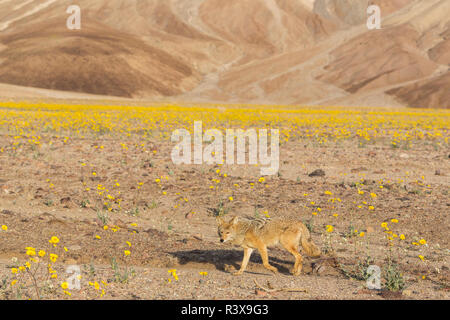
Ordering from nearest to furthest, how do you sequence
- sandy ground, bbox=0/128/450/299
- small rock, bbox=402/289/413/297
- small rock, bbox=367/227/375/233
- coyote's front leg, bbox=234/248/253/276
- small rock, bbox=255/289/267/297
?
1. small rock, bbox=255/289/267/297
2. small rock, bbox=402/289/413/297
3. sandy ground, bbox=0/128/450/299
4. coyote's front leg, bbox=234/248/253/276
5. small rock, bbox=367/227/375/233

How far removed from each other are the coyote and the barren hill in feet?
351

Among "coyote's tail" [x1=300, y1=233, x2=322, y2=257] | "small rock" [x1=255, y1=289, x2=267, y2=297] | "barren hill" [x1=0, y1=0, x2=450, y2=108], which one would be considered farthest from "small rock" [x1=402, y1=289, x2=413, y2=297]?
"barren hill" [x1=0, y1=0, x2=450, y2=108]

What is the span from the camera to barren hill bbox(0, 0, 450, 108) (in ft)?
421

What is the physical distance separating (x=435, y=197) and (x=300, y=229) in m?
6.24

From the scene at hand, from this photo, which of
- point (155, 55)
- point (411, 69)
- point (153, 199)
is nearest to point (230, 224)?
point (153, 199)

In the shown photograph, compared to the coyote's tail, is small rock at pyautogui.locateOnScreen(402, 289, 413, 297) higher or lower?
lower

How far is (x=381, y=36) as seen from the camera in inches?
6004

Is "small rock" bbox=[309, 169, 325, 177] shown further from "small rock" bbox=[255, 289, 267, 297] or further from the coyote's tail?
"small rock" bbox=[255, 289, 267, 297]

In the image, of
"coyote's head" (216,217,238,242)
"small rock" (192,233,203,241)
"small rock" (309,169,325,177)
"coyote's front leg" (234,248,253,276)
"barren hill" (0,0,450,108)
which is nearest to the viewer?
"coyote's head" (216,217,238,242)

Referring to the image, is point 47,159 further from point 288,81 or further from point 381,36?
point 381,36

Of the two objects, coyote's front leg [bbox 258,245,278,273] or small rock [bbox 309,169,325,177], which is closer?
coyote's front leg [bbox 258,245,278,273]

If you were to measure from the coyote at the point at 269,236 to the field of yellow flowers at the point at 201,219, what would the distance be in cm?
37

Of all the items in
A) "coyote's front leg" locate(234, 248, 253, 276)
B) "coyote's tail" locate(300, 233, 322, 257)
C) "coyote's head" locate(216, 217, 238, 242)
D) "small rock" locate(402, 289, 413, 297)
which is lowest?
"small rock" locate(402, 289, 413, 297)

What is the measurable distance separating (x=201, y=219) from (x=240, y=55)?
551 ft
